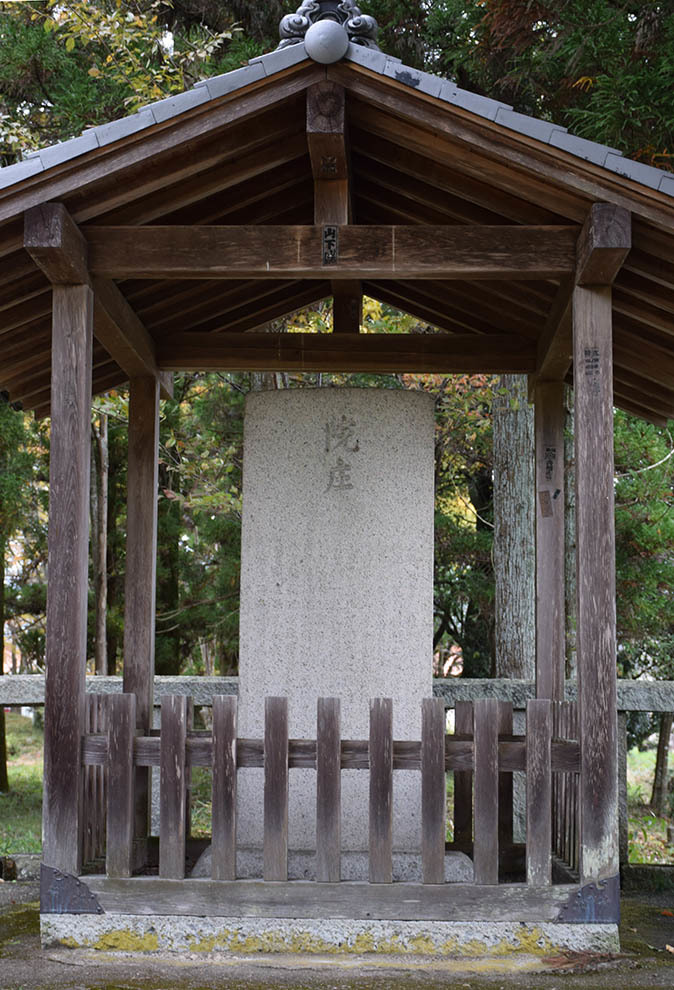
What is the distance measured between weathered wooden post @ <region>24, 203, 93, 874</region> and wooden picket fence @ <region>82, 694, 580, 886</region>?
5.7 inches

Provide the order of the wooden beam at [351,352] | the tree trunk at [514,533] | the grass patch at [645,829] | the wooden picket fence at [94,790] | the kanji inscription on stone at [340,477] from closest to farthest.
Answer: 1. the wooden picket fence at [94,790]
2. the kanji inscription on stone at [340,477]
3. the wooden beam at [351,352]
4. the tree trunk at [514,533]
5. the grass patch at [645,829]

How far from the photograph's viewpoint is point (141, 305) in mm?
5555

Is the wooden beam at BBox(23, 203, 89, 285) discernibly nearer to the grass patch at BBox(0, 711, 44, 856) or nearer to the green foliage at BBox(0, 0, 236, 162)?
the grass patch at BBox(0, 711, 44, 856)

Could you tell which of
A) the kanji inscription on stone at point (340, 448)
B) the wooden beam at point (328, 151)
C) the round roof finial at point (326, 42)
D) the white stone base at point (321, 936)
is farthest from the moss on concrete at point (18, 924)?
the round roof finial at point (326, 42)

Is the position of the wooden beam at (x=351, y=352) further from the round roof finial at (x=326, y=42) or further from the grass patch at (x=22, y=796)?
the grass patch at (x=22, y=796)

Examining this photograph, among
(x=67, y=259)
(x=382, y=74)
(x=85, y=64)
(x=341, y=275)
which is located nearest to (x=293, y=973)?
(x=341, y=275)

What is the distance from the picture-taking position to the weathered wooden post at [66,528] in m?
4.15

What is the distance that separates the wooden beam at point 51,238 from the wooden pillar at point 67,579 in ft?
0.54

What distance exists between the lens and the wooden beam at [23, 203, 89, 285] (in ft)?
13.6

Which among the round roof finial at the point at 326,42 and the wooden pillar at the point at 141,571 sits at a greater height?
the round roof finial at the point at 326,42

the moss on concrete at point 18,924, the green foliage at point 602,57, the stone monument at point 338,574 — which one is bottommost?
the moss on concrete at point 18,924

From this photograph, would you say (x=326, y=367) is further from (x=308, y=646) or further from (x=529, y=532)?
(x=529, y=532)

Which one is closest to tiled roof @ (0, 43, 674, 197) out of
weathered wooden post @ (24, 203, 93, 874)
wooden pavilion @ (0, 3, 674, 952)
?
wooden pavilion @ (0, 3, 674, 952)

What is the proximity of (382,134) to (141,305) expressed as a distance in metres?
1.84
